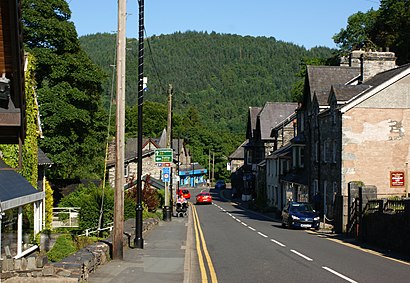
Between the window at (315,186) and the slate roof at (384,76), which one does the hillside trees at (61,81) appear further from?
the slate roof at (384,76)

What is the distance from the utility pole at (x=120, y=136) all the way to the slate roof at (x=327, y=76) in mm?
→ 29545

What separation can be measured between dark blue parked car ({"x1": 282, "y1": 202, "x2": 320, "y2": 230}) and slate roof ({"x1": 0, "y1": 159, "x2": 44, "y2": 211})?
16.5m

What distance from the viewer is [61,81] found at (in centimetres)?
4250

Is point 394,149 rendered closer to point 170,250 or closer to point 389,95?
point 389,95

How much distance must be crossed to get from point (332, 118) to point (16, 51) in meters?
31.3

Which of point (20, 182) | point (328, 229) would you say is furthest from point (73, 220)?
point (20, 182)

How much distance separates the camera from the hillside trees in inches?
1624

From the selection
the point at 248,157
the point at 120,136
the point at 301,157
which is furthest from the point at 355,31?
the point at 120,136

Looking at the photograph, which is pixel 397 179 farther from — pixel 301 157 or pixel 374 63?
pixel 301 157

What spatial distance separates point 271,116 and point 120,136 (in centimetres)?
5824

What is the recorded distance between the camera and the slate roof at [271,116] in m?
73.0

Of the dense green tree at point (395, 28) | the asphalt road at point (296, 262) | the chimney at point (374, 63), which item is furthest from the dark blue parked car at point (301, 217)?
the dense green tree at point (395, 28)

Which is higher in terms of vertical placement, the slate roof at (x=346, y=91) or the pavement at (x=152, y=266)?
the slate roof at (x=346, y=91)

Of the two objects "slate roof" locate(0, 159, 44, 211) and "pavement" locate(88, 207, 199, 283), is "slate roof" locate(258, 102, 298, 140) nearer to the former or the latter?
"pavement" locate(88, 207, 199, 283)
